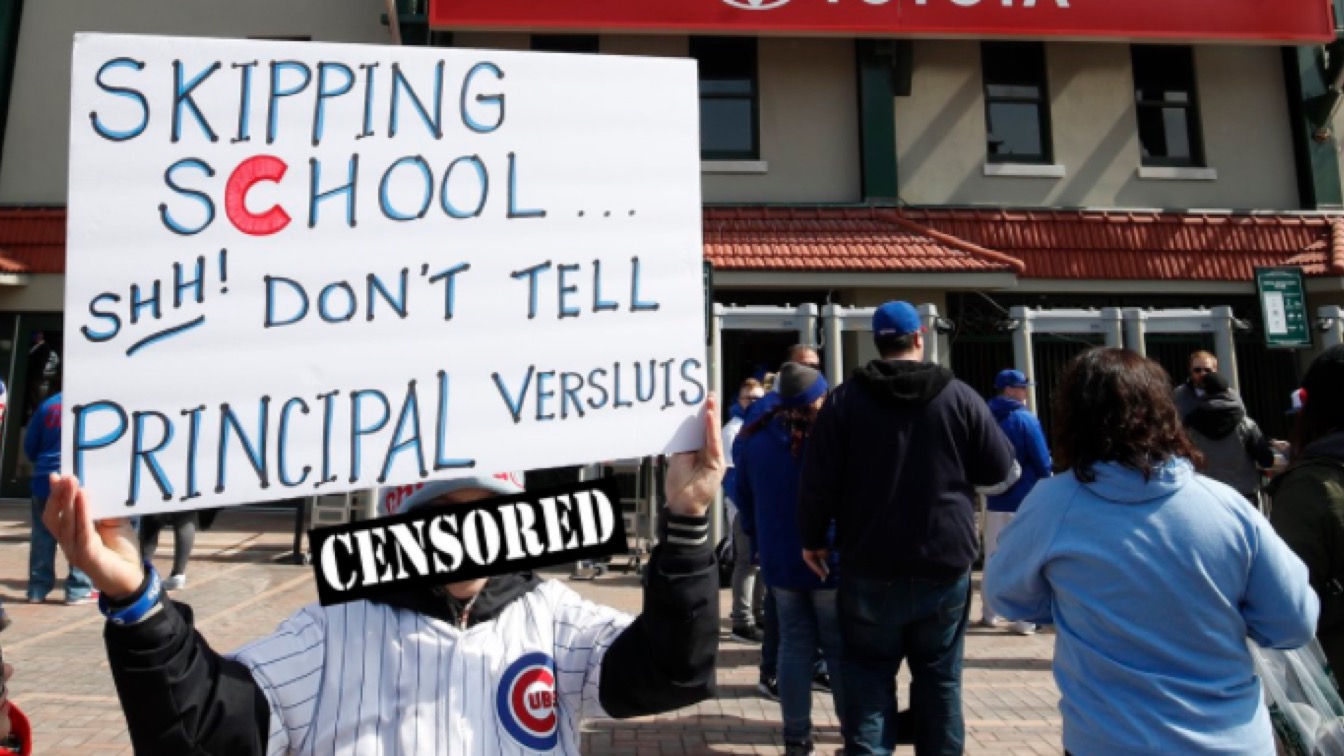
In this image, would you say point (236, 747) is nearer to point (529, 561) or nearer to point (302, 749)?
point (302, 749)

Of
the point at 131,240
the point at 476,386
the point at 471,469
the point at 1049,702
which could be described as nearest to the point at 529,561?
the point at 471,469

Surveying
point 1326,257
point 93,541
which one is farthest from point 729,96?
point 93,541

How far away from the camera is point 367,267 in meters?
1.74

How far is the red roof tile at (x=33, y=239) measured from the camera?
1155cm

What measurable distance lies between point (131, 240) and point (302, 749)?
992 millimetres

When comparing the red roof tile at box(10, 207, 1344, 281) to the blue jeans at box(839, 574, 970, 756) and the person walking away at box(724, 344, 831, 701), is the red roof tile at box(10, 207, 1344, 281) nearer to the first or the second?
the person walking away at box(724, 344, 831, 701)

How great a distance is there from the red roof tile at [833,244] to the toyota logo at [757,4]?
8.01 ft

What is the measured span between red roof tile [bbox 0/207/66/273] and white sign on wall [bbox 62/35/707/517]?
12.2m

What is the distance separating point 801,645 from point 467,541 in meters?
2.52

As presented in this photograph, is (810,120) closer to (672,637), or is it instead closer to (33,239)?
(33,239)

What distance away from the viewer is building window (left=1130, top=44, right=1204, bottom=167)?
39.0ft

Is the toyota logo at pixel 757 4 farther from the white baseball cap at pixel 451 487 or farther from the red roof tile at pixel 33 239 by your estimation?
the white baseball cap at pixel 451 487

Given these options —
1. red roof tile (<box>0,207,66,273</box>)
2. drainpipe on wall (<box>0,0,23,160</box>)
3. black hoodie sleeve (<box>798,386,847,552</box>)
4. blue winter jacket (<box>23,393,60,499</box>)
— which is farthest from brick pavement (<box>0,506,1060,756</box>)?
drainpipe on wall (<box>0,0,23,160</box>)

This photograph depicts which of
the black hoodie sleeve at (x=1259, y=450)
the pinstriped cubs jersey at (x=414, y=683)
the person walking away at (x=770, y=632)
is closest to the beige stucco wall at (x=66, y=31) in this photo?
the person walking away at (x=770, y=632)
